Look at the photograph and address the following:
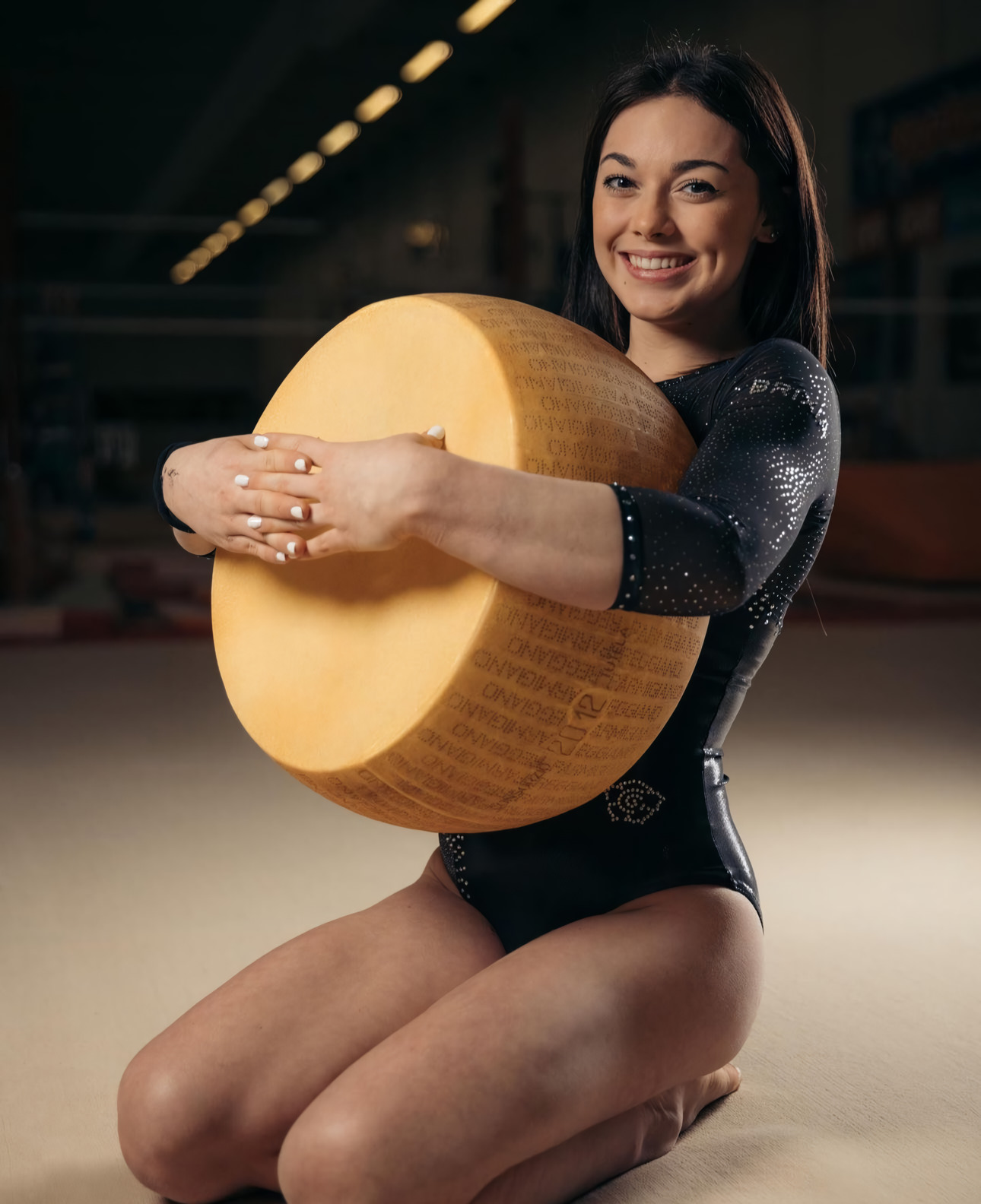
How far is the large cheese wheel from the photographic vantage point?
1.07 metres

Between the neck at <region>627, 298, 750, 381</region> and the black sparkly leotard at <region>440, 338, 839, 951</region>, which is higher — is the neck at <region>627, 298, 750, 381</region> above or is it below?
above

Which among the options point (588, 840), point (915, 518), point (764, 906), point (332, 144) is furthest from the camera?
point (332, 144)

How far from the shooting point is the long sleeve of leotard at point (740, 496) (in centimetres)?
100

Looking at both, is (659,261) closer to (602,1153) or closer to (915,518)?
(602,1153)

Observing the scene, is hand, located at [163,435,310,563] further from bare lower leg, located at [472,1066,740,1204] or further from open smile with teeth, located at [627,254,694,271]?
bare lower leg, located at [472,1066,740,1204]

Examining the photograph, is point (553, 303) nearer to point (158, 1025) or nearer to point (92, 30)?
point (92, 30)

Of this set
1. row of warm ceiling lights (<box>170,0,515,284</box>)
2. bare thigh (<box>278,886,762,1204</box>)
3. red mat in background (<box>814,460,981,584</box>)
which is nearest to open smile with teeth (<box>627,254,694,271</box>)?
bare thigh (<box>278,886,762,1204</box>)

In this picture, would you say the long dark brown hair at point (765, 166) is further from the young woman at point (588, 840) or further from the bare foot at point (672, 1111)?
the bare foot at point (672, 1111)

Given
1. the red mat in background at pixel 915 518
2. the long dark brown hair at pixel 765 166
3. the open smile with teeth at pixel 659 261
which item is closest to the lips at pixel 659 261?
the open smile with teeth at pixel 659 261

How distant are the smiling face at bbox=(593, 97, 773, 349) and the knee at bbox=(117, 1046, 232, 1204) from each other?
90 centimetres

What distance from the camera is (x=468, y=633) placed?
3.44 feet

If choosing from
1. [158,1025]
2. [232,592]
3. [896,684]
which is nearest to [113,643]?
[896,684]

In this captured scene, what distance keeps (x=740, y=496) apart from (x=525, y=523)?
19 cm

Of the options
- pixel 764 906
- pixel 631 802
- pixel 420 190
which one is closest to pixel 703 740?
pixel 631 802
